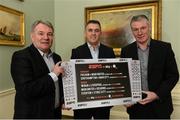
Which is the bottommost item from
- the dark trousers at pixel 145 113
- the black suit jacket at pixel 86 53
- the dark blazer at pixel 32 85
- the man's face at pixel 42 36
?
the dark trousers at pixel 145 113

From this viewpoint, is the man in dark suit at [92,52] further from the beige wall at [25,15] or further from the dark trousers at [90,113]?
the beige wall at [25,15]

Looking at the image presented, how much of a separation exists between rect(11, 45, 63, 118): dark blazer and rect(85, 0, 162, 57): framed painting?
1.86 m

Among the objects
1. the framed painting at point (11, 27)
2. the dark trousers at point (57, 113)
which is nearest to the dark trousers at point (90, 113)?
the dark trousers at point (57, 113)

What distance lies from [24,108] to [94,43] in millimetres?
919

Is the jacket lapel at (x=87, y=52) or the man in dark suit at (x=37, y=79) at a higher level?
the jacket lapel at (x=87, y=52)

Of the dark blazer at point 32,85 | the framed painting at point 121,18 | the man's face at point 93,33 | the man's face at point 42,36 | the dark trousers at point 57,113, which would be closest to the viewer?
the dark blazer at point 32,85

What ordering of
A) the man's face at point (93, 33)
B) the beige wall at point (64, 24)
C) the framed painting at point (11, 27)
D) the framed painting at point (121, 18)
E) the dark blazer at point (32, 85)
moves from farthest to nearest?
1. the framed painting at point (121, 18)
2. the beige wall at point (64, 24)
3. the framed painting at point (11, 27)
4. the man's face at point (93, 33)
5. the dark blazer at point (32, 85)

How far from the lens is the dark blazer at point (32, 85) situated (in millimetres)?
1738

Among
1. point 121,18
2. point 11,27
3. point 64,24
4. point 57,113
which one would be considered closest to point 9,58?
point 11,27

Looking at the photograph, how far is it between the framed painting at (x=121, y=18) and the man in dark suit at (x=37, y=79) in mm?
1794

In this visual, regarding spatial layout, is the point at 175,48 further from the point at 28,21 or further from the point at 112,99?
the point at 28,21

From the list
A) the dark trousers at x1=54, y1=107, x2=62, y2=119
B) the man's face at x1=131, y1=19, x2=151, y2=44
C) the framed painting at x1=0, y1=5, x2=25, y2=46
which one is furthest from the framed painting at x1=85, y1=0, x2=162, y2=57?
the dark trousers at x1=54, y1=107, x2=62, y2=119

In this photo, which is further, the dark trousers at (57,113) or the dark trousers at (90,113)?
the dark trousers at (90,113)

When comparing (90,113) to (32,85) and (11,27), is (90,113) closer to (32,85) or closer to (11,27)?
(32,85)
